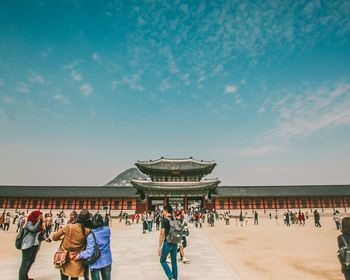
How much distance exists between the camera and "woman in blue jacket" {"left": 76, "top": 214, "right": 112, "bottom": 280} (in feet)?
13.3

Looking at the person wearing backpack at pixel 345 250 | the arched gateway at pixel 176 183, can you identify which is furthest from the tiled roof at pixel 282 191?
the person wearing backpack at pixel 345 250

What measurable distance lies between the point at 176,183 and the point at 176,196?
2.13 meters

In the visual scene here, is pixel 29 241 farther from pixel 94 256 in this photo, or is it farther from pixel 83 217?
pixel 94 256

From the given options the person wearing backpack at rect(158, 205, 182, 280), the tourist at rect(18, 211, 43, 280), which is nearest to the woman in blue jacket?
the person wearing backpack at rect(158, 205, 182, 280)

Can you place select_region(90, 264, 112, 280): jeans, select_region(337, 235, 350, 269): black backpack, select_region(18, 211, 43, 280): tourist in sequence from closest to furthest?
select_region(337, 235, 350, 269): black backpack
select_region(90, 264, 112, 280): jeans
select_region(18, 211, 43, 280): tourist

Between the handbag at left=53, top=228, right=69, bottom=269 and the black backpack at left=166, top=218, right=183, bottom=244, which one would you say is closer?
the handbag at left=53, top=228, right=69, bottom=269

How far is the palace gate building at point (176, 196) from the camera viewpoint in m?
38.1

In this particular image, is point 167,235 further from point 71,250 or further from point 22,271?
point 22,271

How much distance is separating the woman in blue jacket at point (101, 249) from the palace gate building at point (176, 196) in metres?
33.6

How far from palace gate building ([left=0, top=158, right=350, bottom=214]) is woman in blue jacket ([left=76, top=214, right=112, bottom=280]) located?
3364cm

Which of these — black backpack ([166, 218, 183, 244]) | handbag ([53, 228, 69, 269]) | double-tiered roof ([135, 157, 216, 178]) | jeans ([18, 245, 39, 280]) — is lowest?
jeans ([18, 245, 39, 280])

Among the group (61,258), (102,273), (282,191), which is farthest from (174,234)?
(282,191)

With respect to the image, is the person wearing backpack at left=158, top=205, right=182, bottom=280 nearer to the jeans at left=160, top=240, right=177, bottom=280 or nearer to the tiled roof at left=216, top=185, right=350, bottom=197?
the jeans at left=160, top=240, right=177, bottom=280

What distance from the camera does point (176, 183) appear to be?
38.3 metres
